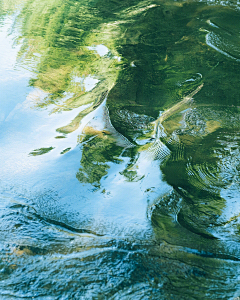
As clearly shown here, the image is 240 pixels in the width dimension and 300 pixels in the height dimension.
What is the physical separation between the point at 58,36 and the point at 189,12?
5.62 ft

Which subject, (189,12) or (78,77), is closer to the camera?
(78,77)

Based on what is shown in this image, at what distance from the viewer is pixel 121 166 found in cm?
152

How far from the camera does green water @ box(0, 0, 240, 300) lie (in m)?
1.03

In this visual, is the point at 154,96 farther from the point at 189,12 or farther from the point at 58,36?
the point at 189,12

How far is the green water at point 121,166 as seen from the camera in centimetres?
103

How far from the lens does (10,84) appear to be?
217cm

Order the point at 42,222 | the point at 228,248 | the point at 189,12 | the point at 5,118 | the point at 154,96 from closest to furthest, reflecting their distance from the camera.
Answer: the point at 228,248 → the point at 42,222 → the point at 5,118 → the point at 154,96 → the point at 189,12

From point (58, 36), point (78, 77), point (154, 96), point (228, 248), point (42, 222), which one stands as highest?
point (58, 36)

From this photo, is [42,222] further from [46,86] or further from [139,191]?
[46,86]

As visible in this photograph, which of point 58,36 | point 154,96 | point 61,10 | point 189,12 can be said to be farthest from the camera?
point 61,10

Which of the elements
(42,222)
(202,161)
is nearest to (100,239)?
(42,222)

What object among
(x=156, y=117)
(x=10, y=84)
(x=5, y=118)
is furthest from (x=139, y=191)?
(x=10, y=84)

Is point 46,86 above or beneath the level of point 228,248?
above

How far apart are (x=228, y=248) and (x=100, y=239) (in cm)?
55
